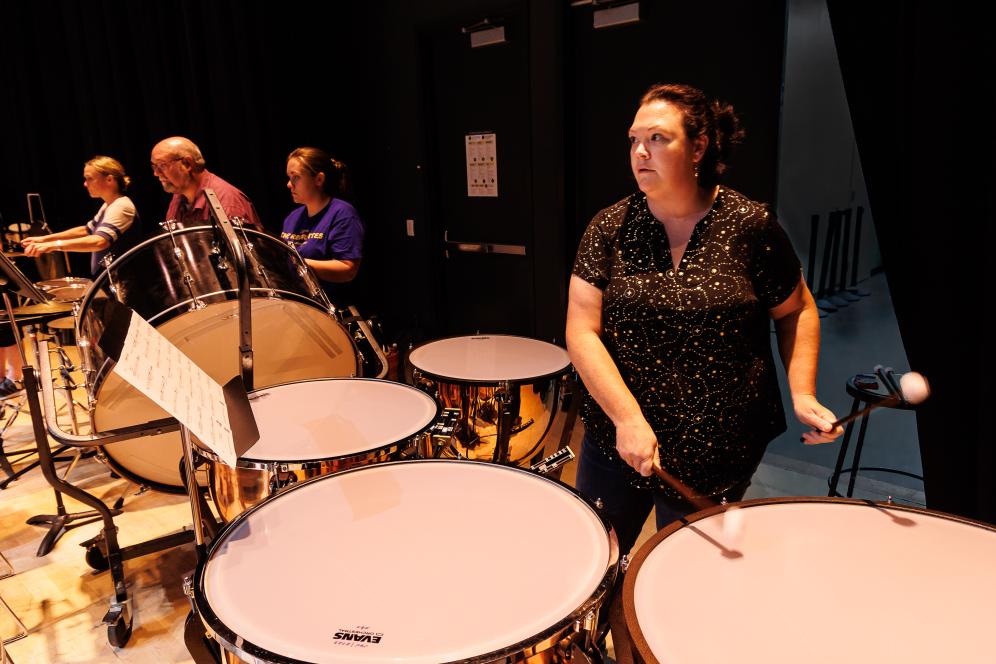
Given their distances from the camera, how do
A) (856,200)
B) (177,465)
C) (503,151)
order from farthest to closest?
(503,151) < (856,200) < (177,465)

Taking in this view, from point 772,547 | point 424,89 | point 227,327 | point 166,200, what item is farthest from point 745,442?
point 166,200

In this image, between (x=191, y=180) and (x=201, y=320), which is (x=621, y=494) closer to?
(x=201, y=320)

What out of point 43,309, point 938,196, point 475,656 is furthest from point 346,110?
point 475,656

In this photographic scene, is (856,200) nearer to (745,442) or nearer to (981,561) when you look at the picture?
(745,442)

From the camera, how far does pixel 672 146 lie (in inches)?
47.4

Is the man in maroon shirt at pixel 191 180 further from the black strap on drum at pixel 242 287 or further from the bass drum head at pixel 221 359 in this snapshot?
the black strap on drum at pixel 242 287

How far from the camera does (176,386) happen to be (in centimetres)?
100

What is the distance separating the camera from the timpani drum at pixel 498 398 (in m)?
1.89

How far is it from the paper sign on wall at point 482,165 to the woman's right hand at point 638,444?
119 inches

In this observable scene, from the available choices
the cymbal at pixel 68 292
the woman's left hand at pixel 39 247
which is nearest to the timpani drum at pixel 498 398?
the cymbal at pixel 68 292

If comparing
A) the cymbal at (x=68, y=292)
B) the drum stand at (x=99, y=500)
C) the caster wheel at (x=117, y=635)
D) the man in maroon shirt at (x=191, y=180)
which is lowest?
the caster wheel at (x=117, y=635)

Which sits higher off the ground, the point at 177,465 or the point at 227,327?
the point at 227,327

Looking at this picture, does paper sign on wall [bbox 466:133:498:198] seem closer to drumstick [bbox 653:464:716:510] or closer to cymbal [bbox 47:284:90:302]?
cymbal [bbox 47:284:90:302]

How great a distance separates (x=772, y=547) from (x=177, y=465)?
188cm
